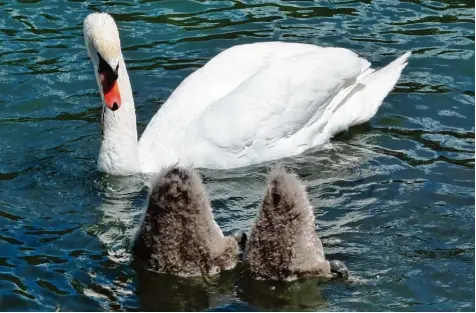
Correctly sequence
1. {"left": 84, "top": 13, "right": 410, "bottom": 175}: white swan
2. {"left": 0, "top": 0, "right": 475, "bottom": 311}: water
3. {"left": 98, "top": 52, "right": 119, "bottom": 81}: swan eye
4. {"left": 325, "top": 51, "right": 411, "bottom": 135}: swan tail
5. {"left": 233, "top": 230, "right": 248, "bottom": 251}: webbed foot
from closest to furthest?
1. {"left": 0, "top": 0, "right": 475, "bottom": 311}: water
2. {"left": 233, "top": 230, "right": 248, "bottom": 251}: webbed foot
3. {"left": 98, "top": 52, "right": 119, "bottom": 81}: swan eye
4. {"left": 84, "top": 13, "right": 410, "bottom": 175}: white swan
5. {"left": 325, "top": 51, "right": 411, "bottom": 135}: swan tail

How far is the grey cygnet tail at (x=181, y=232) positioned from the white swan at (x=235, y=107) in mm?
1941

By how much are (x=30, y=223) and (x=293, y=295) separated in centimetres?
231

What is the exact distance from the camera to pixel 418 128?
35.0 feet

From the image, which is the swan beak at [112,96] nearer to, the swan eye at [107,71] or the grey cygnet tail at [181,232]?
the swan eye at [107,71]

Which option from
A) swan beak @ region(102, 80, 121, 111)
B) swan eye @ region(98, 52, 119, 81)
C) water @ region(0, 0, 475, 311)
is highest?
swan eye @ region(98, 52, 119, 81)

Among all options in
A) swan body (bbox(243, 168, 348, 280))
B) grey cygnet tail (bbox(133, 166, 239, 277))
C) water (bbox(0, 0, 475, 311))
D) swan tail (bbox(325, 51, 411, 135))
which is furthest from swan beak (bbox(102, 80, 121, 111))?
swan body (bbox(243, 168, 348, 280))

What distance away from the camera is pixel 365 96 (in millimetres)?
11031

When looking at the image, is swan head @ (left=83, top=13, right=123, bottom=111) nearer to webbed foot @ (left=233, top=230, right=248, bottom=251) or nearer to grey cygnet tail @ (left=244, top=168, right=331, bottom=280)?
webbed foot @ (left=233, top=230, right=248, bottom=251)

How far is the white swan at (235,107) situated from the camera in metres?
10.0

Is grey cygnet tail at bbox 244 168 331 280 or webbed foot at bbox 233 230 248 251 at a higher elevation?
grey cygnet tail at bbox 244 168 331 280

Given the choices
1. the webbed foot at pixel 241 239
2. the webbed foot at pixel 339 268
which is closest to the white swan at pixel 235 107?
the webbed foot at pixel 241 239

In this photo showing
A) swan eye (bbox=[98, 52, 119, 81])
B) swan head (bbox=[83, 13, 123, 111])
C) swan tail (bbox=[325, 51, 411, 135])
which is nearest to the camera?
swan head (bbox=[83, 13, 123, 111])

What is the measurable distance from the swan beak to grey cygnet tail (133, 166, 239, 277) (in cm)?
184

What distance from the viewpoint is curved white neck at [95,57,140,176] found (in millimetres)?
10062
